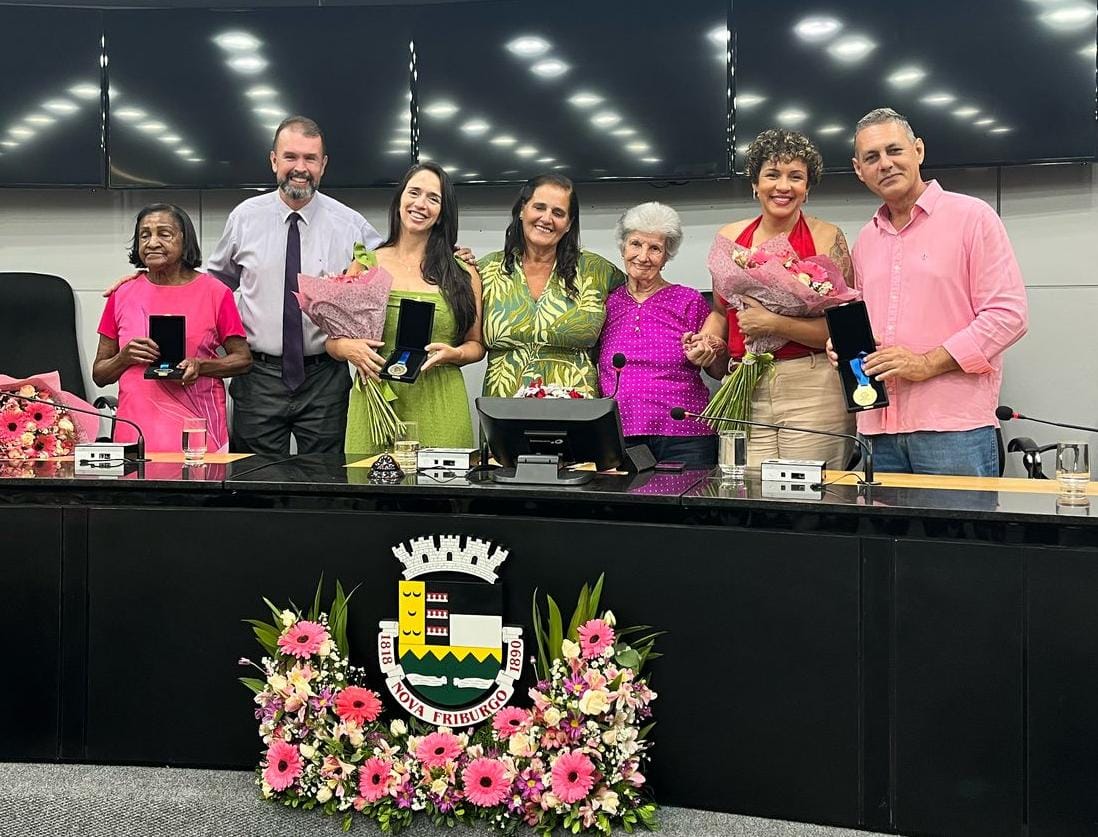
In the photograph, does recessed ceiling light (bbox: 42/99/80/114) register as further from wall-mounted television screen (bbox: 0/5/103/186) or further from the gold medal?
the gold medal

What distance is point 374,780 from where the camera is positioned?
2109mm

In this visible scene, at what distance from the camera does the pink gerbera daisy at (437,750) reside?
2100 mm

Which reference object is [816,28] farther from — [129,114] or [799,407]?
[129,114]

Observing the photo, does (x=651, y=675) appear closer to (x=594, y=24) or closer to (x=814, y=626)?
(x=814, y=626)

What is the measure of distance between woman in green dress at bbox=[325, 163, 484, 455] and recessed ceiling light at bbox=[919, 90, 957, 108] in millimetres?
1959

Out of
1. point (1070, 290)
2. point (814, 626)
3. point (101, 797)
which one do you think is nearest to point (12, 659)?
point (101, 797)

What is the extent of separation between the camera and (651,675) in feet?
7.02

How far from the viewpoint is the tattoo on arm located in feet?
10.3

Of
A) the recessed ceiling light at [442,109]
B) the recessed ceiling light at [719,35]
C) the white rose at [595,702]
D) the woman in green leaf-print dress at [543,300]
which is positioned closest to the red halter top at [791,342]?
the woman in green leaf-print dress at [543,300]

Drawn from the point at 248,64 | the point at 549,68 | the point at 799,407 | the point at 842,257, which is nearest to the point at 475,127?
the point at 549,68

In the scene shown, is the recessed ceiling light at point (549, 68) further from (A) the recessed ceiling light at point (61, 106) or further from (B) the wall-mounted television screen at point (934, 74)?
(A) the recessed ceiling light at point (61, 106)

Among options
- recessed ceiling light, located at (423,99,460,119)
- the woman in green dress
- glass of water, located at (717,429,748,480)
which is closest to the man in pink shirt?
glass of water, located at (717,429,748,480)

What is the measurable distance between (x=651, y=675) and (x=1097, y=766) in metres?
0.85

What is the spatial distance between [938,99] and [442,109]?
2.03m
